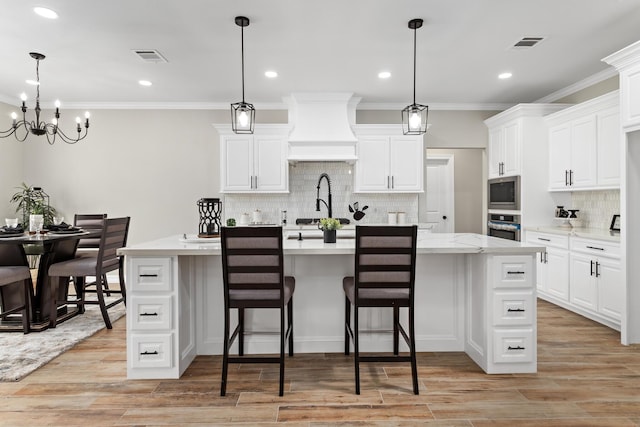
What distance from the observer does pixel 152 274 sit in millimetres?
2586

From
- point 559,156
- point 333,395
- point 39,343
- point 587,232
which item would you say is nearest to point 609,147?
point 559,156

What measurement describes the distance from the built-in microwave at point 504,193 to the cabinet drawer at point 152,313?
14.3ft

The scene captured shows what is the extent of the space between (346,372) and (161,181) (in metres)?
4.31

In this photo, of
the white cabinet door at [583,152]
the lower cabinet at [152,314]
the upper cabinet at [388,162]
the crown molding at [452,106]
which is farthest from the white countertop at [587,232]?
the lower cabinet at [152,314]

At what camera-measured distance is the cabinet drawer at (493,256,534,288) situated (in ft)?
8.72

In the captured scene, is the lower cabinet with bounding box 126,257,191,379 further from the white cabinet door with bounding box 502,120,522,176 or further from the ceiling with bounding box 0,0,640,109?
the white cabinet door with bounding box 502,120,522,176

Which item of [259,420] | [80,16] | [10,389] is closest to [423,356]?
[259,420]

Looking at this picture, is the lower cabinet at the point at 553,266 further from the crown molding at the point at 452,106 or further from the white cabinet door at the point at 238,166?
the white cabinet door at the point at 238,166

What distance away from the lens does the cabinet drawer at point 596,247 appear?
11.7ft

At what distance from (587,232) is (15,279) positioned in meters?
5.60

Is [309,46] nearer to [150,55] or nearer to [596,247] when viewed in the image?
[150,55]

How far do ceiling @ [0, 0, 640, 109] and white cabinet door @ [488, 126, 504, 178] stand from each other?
1.85ft

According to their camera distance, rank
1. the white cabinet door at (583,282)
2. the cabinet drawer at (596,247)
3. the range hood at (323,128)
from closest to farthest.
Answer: the cabinet drawer at (596,247), the white cabinet door at (583,282), the range hood at (323,128)

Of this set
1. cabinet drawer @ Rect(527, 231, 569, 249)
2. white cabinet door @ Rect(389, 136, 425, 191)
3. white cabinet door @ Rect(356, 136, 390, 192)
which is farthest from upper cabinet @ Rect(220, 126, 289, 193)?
cabinet drawer @ Rect(527, 231, 569, 249)
